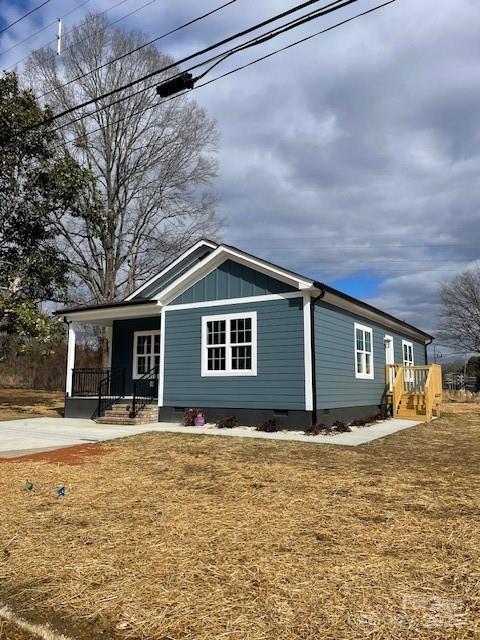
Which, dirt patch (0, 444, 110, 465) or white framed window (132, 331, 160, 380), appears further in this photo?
white framed window (132, 331, 160, 380)

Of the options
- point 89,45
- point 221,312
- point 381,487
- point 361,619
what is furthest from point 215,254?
point 89,45

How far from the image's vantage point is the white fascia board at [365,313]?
1260cm

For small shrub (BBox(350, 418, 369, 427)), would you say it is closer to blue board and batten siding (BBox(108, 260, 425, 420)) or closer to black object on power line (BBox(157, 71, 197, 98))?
blue board and batten siding (BBox(108, 260, 425, 420))

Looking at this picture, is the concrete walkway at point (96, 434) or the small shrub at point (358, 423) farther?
the small shrub at point (358, 423)

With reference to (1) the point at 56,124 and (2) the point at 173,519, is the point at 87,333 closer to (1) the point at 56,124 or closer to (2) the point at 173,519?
(1) the point at 56,124

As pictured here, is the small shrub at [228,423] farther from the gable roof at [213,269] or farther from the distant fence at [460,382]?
the distant fence at [460,382]

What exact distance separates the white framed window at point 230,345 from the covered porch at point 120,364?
6.28 ft

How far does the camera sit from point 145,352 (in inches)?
639

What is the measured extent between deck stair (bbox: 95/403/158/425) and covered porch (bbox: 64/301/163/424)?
11 centimetres

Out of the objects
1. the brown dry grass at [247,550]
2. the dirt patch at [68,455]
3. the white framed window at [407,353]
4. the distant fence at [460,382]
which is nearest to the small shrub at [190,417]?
the dirt patch at [68,455]

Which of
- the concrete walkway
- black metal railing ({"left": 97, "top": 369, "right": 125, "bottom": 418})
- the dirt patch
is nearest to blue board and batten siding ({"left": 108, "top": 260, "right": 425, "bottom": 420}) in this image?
the concrete walkway

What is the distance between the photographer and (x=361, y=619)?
2678 mm

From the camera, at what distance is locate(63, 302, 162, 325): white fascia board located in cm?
1450

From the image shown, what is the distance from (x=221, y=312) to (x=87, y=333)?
23329mm
